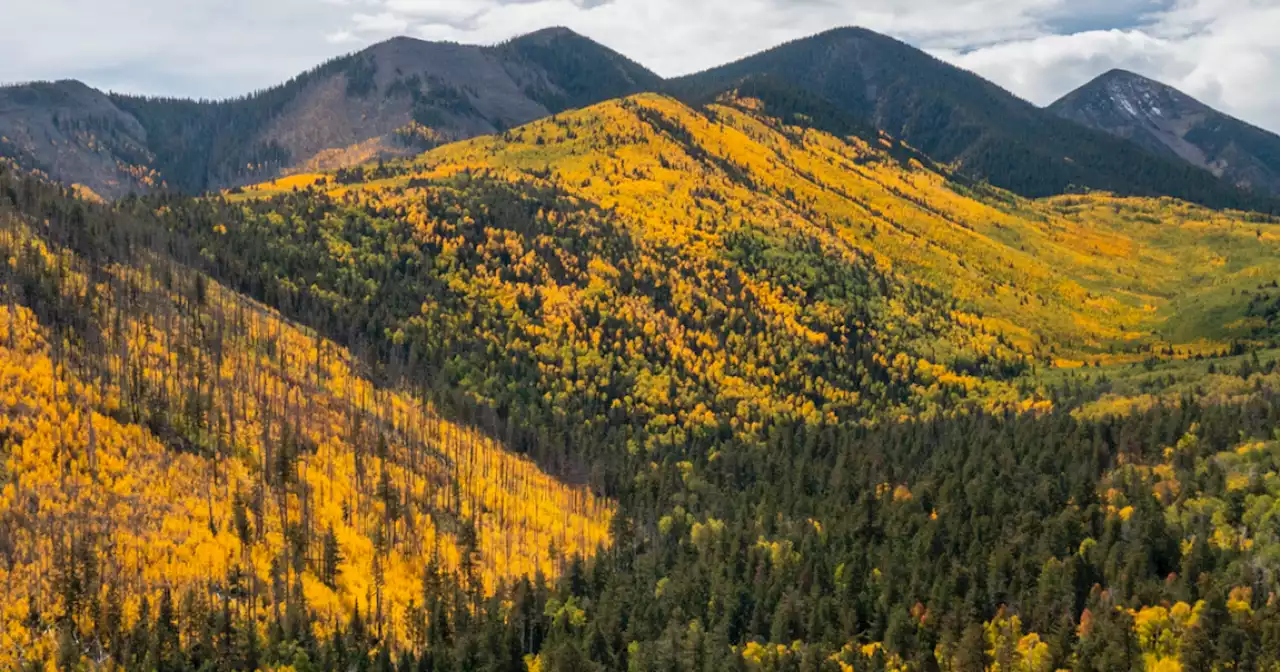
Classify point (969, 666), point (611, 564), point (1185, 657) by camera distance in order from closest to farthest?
point (1185, 657) < point (969, 666) < point (611, 564)

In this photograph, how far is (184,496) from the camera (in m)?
144

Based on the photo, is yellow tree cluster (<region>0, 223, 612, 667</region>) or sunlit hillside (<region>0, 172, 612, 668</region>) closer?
sunlit hillside (<region>0, 172, 612, 668</region>)

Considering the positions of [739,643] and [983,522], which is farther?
[983,522]

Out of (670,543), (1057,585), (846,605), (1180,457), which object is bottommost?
(670,543)

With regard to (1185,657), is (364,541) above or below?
below

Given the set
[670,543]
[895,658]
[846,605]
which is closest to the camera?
[895,658]

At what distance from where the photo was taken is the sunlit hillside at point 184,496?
399 ft

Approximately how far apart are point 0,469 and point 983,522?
14989 centimetres

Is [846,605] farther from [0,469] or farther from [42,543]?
[0,469]

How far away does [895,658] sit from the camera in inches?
4707

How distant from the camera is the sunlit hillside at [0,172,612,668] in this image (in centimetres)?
12150

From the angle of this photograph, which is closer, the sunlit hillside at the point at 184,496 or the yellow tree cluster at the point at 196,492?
the sunlit hillside at the point at 184,496

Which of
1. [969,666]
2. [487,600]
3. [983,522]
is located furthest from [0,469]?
[983,522]

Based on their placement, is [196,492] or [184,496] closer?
[184,496]
